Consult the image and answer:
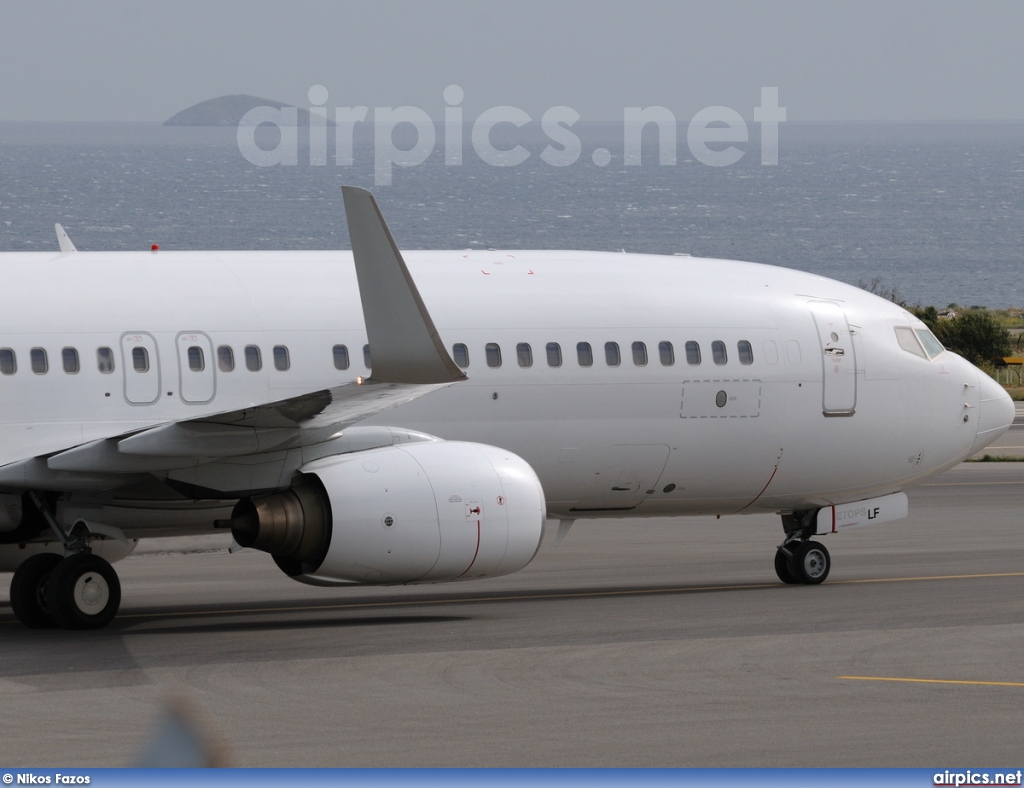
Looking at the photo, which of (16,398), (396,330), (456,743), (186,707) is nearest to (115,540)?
(16,398)

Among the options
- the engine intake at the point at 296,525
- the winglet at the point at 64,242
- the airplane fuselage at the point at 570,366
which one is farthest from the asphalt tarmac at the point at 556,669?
the winglet at the point at 64,242

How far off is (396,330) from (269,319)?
379 cm

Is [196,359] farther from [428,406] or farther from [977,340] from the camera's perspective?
[977,340]

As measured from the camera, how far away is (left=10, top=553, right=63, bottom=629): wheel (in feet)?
58.9

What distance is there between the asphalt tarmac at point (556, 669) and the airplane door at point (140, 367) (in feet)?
8.23

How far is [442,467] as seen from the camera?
16938mm

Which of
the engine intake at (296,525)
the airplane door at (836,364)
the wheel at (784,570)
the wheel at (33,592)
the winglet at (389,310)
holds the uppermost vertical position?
the winglet at (389,310)

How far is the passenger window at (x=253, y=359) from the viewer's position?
719 inches

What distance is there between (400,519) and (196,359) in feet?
10.5

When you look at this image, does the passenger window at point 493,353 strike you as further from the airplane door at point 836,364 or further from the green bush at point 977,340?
the green bush at point 977,340

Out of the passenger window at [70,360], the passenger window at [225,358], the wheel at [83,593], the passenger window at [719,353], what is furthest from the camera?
the passenger window at [719,353]

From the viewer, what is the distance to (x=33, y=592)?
18.0m

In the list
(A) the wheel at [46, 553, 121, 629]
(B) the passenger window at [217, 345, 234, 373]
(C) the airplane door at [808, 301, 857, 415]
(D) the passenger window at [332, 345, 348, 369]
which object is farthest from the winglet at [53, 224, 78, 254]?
(C) the airplane door at [808, 301, 857, 415]

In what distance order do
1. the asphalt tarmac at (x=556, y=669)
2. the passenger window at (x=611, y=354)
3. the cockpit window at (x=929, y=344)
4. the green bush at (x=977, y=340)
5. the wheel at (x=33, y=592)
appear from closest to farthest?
1. the asphalt tarmac at (x=556, y=669)
2. the wheel at (x=33, y=592)
3. the passenger window at (x=611, y=354)
4. the cockpit window at (x=929, y=344)
5. the green bush at (x=977, y=340)
